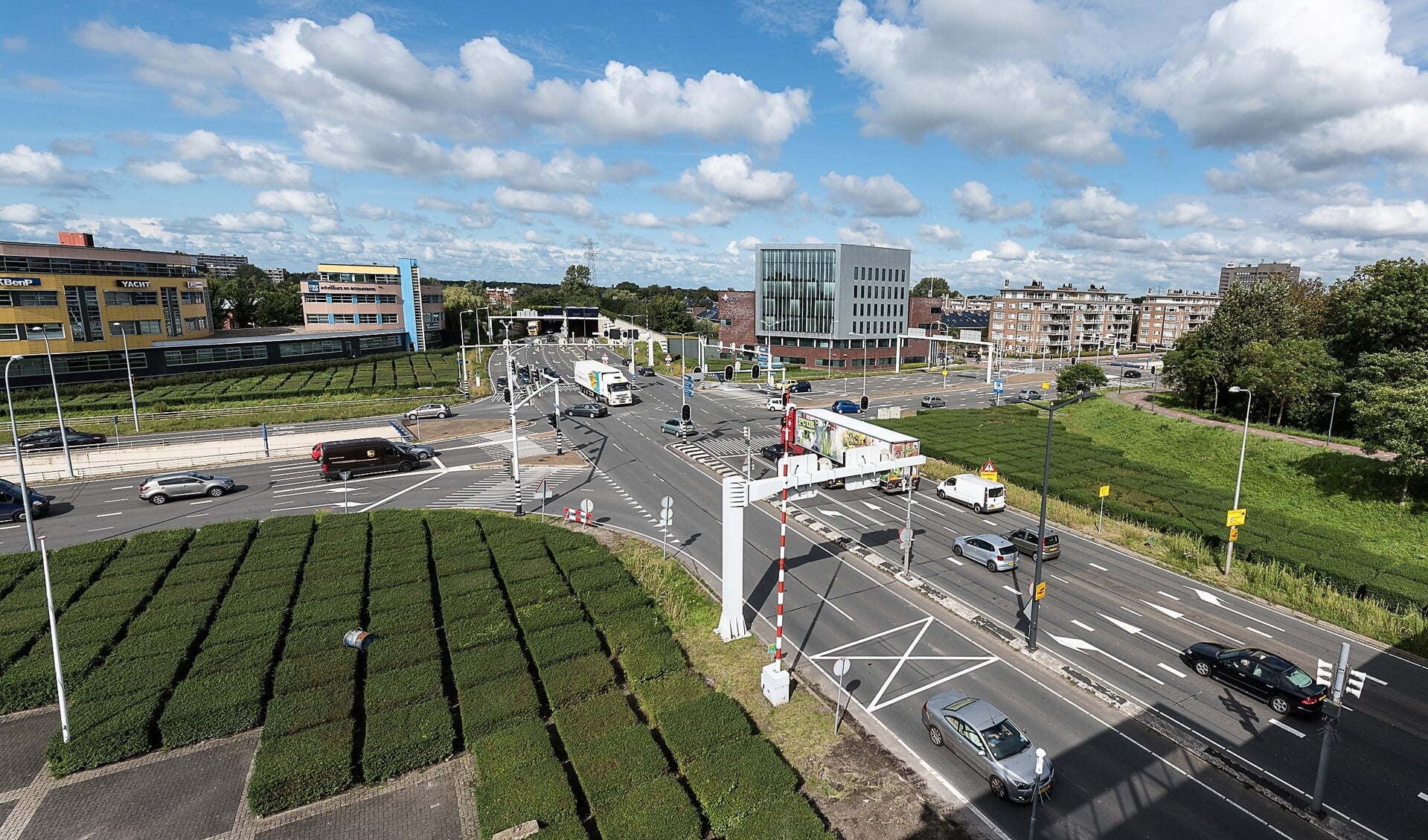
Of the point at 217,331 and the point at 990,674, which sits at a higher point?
the point at 217,331

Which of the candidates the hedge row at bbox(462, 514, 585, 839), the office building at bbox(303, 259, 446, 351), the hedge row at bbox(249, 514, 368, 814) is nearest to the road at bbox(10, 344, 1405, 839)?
the hedge row at bbox(462, 514, 585, 839)

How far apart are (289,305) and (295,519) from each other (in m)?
122

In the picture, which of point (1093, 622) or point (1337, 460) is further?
point (1337, 460)

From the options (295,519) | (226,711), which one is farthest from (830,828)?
(295,519)

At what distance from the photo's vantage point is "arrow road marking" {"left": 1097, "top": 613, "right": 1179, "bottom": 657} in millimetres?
23031

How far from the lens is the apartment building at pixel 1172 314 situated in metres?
158

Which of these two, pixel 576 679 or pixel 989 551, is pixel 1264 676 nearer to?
pixel 989 551

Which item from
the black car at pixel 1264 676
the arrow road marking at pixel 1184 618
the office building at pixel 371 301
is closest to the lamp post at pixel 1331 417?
the arrow road marking at pixel 1184 618

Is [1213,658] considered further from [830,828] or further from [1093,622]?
[830,828]

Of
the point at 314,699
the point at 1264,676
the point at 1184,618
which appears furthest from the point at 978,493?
the point at 314,699

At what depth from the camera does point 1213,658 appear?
2075cm

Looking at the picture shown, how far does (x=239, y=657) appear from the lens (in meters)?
20.3

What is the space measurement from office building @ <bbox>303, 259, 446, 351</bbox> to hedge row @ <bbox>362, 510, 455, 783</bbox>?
8490cm

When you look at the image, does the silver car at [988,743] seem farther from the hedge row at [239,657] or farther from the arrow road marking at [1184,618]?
the hedge row at [239,657]
